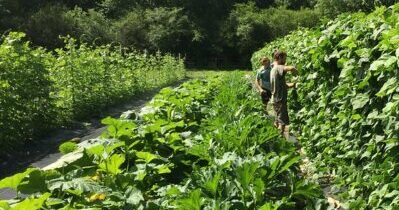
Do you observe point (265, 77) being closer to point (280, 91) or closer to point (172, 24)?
point (280, 91)

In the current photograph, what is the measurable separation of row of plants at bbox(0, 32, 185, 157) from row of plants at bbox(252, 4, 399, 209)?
5.77 metres

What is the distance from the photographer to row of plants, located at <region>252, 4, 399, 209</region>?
11.6 feet

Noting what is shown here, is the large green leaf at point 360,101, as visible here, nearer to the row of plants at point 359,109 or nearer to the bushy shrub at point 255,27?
the row of plants at point 359,109

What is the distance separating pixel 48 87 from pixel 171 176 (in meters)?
7.99

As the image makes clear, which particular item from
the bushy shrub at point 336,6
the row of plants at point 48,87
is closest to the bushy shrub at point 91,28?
the bushy shrub at point 336,6

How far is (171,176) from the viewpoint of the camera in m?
3.45

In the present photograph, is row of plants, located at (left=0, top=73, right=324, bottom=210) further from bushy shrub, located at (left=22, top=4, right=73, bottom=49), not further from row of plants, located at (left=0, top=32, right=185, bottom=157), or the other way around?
bushy shrub, located at (left=22, top=4, right=73, bottom=49)

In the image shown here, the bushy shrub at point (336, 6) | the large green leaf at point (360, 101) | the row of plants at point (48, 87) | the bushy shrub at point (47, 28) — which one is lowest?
the row of plants at point (48, 87)

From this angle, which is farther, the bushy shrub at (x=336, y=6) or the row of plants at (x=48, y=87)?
the bushy shrub at (x=336, y=6)

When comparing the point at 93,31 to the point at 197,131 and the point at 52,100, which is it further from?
the point at 197,131

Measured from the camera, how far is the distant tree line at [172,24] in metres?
40.5

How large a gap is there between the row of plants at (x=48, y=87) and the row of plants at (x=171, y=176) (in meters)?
6.00

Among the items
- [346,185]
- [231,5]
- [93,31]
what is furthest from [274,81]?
[231,5]

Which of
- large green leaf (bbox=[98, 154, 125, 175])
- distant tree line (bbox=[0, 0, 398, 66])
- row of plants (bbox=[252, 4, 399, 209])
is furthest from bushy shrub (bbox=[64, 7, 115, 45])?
large green leaf (bbox=[98, 154, 125, 175])
